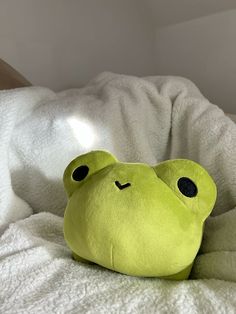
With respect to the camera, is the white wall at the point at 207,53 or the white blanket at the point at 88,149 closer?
the white blanket at the point at 88,149

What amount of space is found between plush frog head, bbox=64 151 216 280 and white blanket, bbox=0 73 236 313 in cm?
4

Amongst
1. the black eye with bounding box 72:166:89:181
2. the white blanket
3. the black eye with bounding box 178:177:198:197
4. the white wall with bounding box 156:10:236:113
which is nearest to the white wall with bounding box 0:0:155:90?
the white wall with bounding box 156:10:236:113

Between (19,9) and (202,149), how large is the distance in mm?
750

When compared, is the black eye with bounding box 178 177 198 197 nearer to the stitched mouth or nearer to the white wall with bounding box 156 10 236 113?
the stitched mouth

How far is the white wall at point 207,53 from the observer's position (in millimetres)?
1376

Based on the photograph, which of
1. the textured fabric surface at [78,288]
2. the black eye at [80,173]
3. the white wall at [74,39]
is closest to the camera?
the textured fabric surface at [78,288]

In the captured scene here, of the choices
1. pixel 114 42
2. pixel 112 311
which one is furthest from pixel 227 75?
pixel 112 311

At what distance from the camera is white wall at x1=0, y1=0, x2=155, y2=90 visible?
1.33 meters

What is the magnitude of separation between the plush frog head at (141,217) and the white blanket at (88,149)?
0.04m

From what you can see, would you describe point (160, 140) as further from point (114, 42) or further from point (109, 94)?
point (114, 42)

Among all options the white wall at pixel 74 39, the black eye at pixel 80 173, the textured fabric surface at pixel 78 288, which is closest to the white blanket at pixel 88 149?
the textured fabric surface at pixel 78 288

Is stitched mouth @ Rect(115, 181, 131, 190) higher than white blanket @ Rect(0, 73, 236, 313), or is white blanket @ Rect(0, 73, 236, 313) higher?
stitched mouth @ Rect(115, 181, 131, 190)

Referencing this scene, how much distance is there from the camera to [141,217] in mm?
590

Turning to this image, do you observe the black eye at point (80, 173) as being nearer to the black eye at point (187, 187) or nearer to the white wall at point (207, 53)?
the black eye at point (187, 187)
